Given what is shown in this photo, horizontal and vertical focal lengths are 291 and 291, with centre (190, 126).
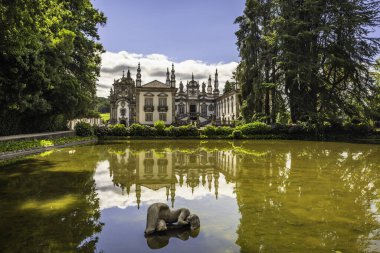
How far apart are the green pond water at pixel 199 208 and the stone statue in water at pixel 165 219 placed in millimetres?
175

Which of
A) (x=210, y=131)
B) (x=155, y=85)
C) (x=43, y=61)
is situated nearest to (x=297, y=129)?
(x=210, y=131)

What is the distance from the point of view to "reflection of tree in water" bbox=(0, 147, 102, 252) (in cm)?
431

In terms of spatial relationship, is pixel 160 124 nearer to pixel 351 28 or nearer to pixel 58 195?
pixel 351 28

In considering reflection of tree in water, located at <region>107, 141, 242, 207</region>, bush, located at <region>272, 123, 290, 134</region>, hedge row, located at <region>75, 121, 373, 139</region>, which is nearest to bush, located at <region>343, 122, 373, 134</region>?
hedge row, located at <region>75, 121, 373, 139</region>

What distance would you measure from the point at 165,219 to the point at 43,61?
14.9 meters

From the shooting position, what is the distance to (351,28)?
26.5 meters

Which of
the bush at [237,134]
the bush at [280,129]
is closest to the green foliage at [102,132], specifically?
the bush at [237,134]

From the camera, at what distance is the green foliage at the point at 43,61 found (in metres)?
9.67

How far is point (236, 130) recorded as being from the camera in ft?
96.5

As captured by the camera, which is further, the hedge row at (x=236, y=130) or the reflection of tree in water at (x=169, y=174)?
the hedge row at (x=236, y=130)

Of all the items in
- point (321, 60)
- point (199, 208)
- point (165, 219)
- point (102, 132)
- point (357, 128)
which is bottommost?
point (199, 208)

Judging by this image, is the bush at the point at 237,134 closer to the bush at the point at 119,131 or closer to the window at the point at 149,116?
the bush at the point at 119,131

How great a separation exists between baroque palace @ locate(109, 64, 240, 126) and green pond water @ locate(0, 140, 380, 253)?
33408 millimetres

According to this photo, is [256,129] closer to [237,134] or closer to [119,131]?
[237,134]
